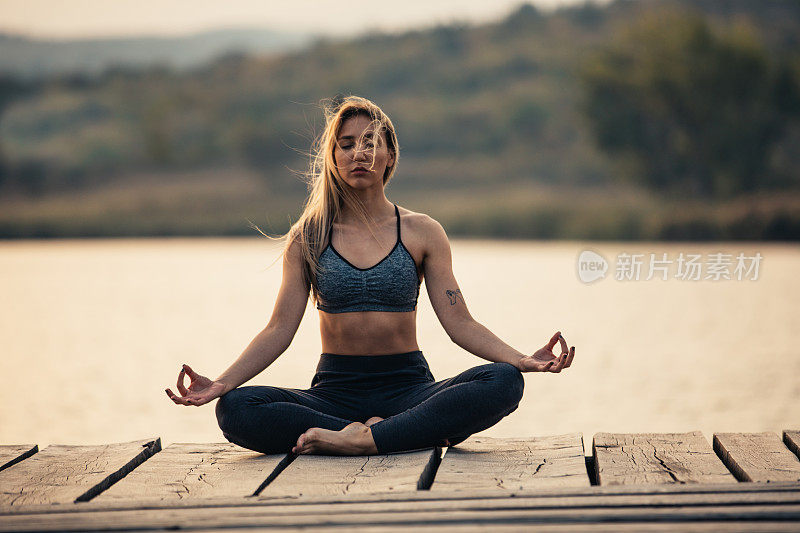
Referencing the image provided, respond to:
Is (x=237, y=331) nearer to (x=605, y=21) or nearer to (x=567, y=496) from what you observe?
(x=567, y=496)

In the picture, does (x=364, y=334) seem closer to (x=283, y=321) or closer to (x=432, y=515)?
(x=283, y=321)

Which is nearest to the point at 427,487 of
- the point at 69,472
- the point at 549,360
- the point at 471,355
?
the point at 549,360

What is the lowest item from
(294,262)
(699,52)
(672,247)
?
(672,247)

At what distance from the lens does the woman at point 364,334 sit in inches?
140

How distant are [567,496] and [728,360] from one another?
835 centimetres

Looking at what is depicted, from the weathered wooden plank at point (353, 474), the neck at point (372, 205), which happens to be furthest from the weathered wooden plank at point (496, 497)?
the neck at point (372, 205)

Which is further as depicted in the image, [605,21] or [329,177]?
[605,21]

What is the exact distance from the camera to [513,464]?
331 centimetres

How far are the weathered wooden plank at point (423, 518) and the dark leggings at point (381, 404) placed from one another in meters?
0.86

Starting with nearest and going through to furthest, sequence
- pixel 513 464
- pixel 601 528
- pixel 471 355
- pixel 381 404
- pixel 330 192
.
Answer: pixel 601 528 → pixel 513 464 → pixel 381 404 → pixel 330 192 → pixel 471 355

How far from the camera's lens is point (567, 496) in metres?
2.79

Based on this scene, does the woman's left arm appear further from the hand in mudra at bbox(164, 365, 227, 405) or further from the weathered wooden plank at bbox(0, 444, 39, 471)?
the weathered wooden plank at bbox(0, 444, 39, 471)

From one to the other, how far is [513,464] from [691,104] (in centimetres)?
3292

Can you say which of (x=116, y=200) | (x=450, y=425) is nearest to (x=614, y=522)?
(x=450, y=425)
